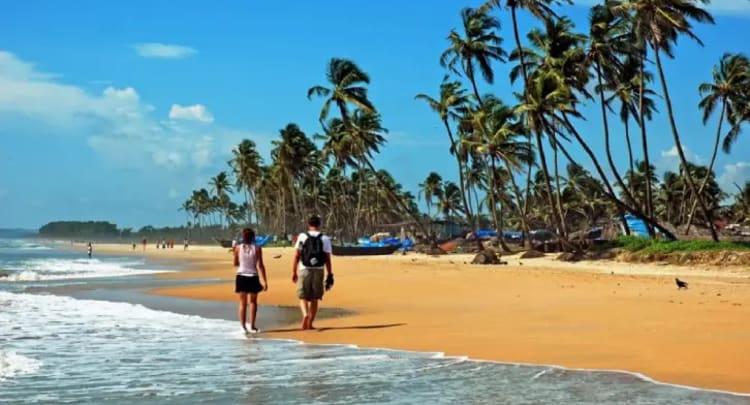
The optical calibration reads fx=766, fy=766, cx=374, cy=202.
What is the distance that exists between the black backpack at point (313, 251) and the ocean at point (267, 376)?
1.37 metres

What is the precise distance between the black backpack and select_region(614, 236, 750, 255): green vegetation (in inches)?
737

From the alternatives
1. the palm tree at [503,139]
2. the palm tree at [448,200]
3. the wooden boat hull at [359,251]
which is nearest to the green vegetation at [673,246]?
the palm tree at [503,139]

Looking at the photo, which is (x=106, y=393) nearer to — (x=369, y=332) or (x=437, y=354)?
(x=437, y=354)

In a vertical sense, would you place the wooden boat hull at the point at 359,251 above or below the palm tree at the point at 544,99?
below

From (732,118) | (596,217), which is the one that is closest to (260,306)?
(732,118)

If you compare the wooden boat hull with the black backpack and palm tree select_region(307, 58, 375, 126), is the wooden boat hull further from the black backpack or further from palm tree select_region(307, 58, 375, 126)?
the black backpack

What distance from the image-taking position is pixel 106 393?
20.8 feet

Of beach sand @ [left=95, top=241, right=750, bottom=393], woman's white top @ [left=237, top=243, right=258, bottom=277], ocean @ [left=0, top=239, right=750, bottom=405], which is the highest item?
woman's white top @ [left=237, top=243, right=258, bottom=277]

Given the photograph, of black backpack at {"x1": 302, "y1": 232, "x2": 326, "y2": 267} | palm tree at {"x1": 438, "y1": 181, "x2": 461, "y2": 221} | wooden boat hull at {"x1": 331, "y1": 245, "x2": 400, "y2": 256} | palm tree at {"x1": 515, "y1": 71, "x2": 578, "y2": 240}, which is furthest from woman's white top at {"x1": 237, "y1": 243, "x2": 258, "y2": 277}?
palm tree at {"x1": 438, "y1": 181, "x2": 461, "y2": 221}

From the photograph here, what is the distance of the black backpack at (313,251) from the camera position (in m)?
10.6

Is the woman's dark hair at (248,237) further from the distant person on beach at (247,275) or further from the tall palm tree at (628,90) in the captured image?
the tall palm tree at (628,90)

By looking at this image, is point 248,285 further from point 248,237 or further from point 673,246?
point 673,246

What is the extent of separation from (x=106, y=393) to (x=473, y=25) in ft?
132

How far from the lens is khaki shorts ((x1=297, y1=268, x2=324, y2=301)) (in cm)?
1067
